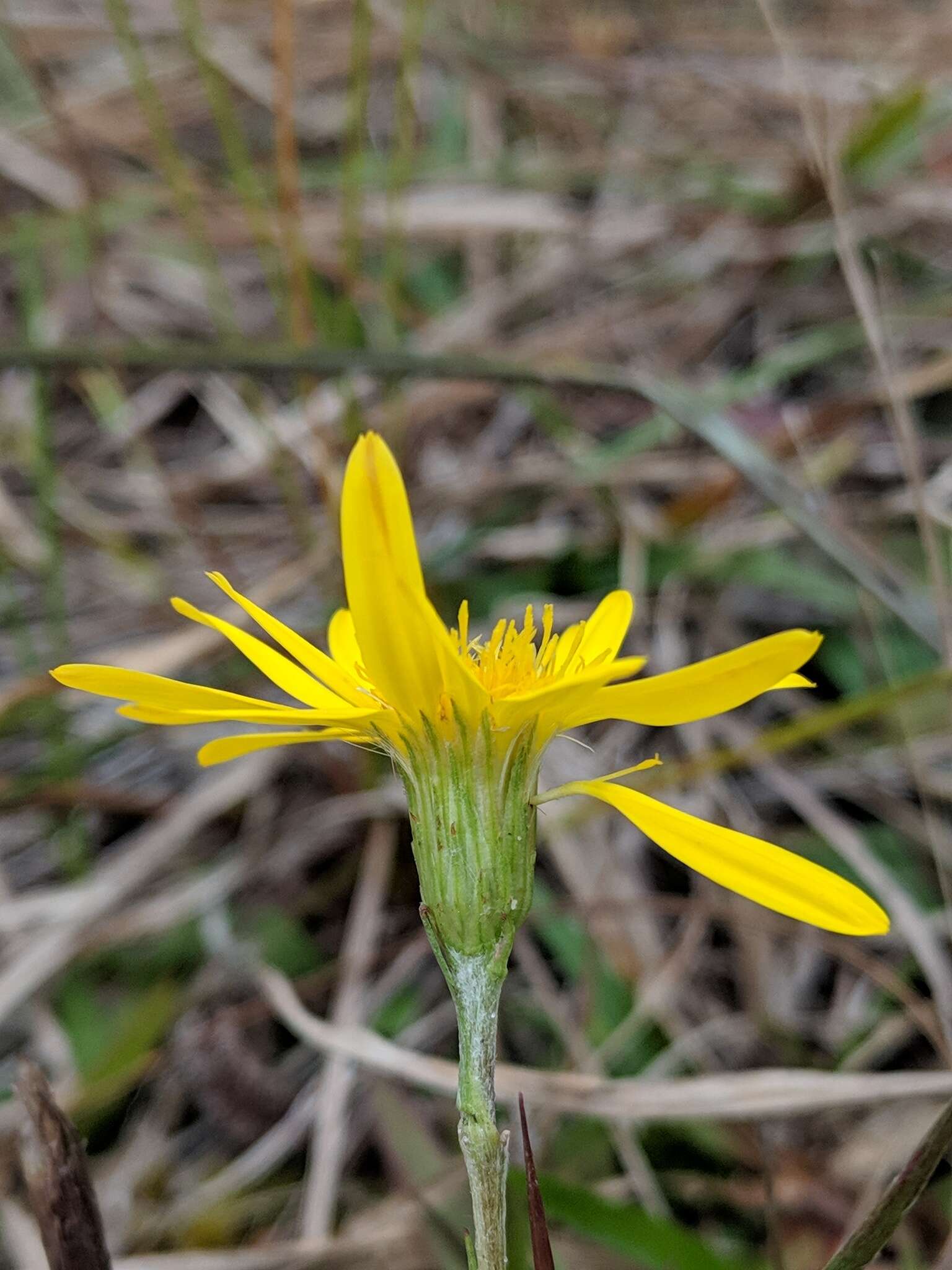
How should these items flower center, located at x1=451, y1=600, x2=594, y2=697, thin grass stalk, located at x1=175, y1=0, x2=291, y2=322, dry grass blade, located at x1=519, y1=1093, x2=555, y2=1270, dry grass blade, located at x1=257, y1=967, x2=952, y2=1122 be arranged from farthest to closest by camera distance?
thin grass stalk, located at x1=175, y1=0, x2=291, y2=322, dry grass blade, located at x1=257, y1=967, x2=952, y2=1122, flower center, located at x1=451, y1=600, x2=594, y2=697, dry grass blade, located at x1=519, y1=1093, x2=555, y2=1270

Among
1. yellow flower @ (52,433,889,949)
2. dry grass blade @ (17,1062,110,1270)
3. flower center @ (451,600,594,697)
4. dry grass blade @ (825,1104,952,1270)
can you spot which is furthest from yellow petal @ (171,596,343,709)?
dry grass blade @ (825,1104,952,1270)

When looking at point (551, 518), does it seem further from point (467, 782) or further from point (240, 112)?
point (240, 112)

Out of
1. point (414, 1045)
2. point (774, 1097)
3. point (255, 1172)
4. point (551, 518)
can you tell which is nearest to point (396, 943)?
point (414, 1045)

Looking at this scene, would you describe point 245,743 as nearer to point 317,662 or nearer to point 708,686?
point 317,662

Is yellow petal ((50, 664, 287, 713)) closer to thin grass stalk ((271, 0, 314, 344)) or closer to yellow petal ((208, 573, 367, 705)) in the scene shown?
yellow petal ((208, 573, 367, 705))

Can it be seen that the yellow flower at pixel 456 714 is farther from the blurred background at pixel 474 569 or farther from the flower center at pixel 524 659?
the blurred background at pixel 474 569

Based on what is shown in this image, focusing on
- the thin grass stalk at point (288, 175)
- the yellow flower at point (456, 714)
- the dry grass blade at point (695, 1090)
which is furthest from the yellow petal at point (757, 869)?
the thin grass stalk at point (288, 175)
